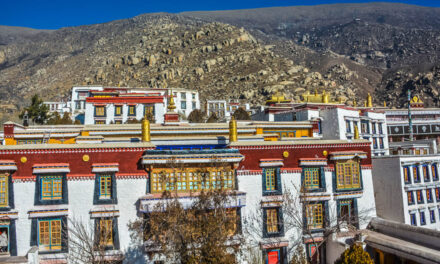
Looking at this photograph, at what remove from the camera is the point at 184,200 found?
60.6 feet

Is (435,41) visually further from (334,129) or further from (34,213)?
(34,213)

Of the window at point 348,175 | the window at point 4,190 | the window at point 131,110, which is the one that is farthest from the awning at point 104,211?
the window at point 131,110

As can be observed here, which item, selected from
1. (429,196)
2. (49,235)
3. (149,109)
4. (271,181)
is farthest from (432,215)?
→ (149,109)

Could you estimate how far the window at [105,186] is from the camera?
18.6m

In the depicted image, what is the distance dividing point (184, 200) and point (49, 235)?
271 inches

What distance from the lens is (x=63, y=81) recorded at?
396 feet

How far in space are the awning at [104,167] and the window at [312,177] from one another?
35.7ft

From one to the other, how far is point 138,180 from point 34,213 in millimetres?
5189

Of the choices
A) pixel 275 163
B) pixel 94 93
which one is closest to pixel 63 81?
pixel 94 93

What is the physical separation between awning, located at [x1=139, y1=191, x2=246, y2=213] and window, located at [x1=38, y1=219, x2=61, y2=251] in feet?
14.0

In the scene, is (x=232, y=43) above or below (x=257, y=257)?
above

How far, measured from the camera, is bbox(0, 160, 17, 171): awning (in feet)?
56.8

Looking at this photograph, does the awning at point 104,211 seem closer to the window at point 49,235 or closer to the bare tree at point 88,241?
the bare tree at point 88,241

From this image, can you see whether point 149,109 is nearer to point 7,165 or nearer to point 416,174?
point 7,165
